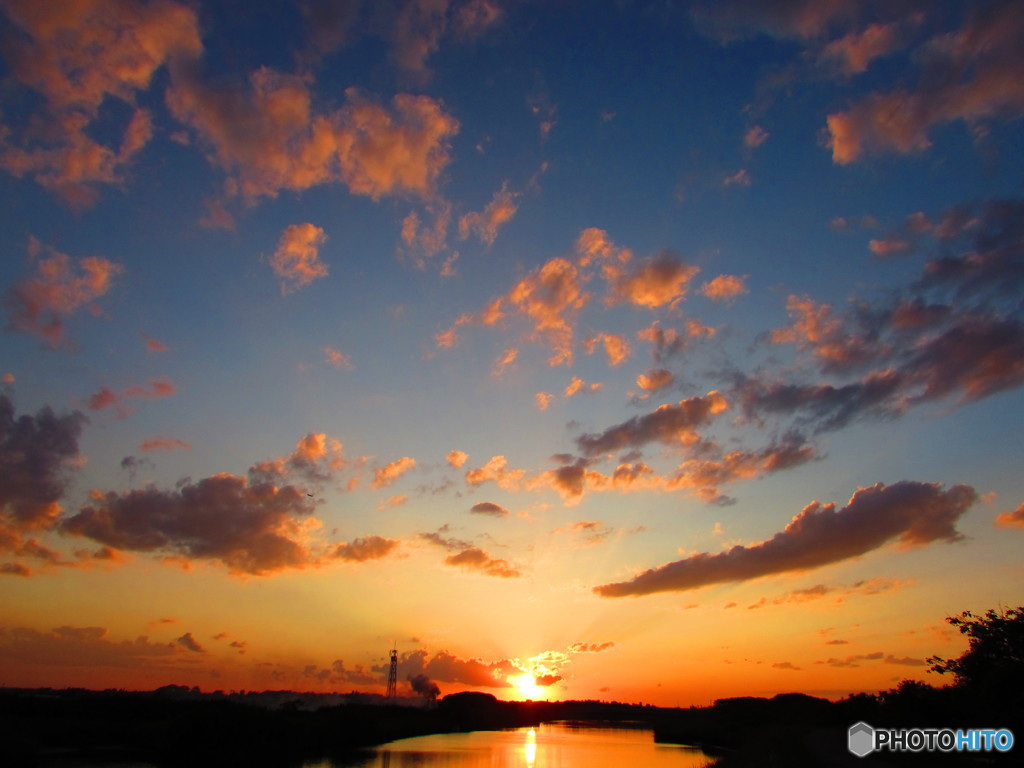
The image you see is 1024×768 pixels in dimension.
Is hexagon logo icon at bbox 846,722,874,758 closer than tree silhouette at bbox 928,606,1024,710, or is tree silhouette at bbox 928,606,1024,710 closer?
tree silhouette at bbox 928,606,1024,710

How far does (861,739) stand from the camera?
59.0 metres

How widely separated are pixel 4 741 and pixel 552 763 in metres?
66.4

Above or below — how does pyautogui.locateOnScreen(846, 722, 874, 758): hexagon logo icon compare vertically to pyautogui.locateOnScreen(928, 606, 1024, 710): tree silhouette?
below

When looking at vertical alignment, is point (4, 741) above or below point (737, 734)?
above

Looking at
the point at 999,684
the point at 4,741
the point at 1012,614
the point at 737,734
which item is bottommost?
the point at 737,734

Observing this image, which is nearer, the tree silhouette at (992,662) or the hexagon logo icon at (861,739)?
the tree silhouette at (992,662)

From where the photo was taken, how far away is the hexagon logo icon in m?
56.3

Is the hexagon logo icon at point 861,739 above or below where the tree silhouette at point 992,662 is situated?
below

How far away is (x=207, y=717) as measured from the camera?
278ft

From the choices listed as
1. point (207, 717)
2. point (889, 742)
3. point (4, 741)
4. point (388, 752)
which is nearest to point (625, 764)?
point (388, 752)

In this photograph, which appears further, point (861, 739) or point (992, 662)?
point (861, 739)

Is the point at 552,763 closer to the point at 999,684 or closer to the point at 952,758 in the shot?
the point at 952,758

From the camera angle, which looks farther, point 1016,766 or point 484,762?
point 484,762

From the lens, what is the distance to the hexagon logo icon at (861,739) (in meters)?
56.3
